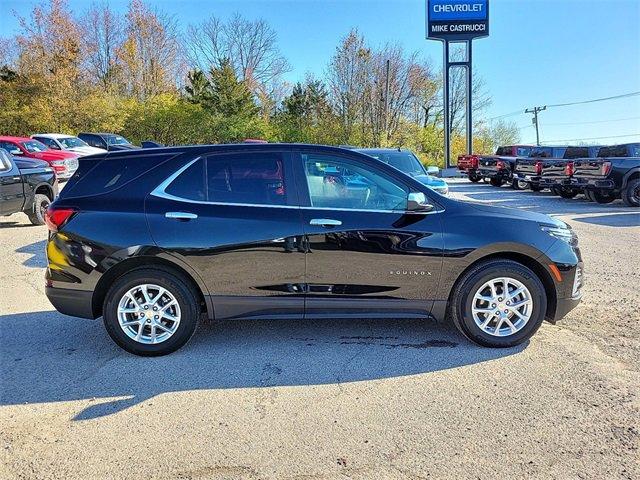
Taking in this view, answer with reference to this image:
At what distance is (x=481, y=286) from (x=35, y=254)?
6.96 metres


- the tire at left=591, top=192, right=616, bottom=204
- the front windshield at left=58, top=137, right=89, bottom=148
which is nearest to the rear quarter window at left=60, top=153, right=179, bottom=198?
the tire at left=591, top=192, right=616, bottom=204

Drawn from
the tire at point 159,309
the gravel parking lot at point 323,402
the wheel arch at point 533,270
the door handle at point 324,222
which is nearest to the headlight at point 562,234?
the wheel arch at point 533,270

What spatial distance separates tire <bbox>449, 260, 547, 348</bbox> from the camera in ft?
13.6

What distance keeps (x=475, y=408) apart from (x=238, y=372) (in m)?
1.75

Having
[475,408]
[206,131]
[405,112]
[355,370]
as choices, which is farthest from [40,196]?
[405,112]

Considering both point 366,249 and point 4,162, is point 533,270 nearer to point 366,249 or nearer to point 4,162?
point 366,249

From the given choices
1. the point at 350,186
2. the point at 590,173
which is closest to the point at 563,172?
the point at 590,173

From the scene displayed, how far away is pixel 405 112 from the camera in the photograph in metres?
44.7

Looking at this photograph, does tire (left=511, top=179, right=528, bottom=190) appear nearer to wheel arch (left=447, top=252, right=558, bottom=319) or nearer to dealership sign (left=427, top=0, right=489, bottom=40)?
wheel arch (left=447, top=252, right=558, bottom=319)

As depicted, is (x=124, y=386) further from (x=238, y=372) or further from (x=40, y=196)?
(x=40, y=196)

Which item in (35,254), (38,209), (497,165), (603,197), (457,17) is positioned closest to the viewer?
(35,254)

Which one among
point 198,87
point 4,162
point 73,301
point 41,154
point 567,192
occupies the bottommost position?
point 73,301

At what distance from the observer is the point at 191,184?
4.14 meters

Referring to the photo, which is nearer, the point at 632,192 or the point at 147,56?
the point at 632,192
